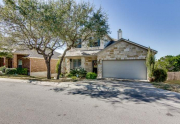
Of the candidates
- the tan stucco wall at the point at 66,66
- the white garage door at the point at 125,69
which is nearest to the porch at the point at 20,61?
the tan stucco wall at the point at 66,66

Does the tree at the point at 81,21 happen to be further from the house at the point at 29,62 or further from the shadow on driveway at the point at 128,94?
the house at the point at 29,62

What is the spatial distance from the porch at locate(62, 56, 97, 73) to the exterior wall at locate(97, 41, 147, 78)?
7.44ft

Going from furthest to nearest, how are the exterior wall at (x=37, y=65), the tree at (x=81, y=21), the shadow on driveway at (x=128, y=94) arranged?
the exterior wall at (x=37, y=65) → the tree at (x=81, y=21) → the shadow on driveway at (x=128, y=94)

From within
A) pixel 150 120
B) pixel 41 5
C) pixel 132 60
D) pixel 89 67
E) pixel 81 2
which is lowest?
pixel 150 120

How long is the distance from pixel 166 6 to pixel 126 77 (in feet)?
27.0

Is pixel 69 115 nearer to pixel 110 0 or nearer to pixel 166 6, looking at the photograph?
pixel 110 0

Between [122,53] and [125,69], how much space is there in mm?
1832

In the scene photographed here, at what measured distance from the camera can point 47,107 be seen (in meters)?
4.23

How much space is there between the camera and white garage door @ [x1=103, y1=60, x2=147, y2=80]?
11.3 metres

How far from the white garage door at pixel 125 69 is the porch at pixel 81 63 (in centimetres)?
268

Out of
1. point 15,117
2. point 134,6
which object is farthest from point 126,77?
point 15,117

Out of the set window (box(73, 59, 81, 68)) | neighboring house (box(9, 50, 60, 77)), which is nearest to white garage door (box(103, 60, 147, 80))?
window (box(73, 59, 81, 68))

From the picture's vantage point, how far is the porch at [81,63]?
15.1 m

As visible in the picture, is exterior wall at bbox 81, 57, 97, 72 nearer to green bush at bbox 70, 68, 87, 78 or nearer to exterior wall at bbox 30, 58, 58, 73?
green bush at bbox 70, 68, 87, 78
